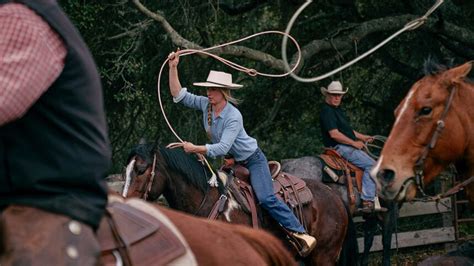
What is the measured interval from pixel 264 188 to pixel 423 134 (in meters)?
3.16

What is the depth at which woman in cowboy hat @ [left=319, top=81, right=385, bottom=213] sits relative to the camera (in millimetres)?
13336

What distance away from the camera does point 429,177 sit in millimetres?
7695

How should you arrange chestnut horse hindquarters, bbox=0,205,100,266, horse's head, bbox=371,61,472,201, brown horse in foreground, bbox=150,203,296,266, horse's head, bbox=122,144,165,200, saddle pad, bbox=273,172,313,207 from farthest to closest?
saddle pad, bbox=273,172,313,207
horse's head, bbox=122,144,165,200
horse's head, bbox=371,61,472,201
brown horse in foreground, bbox=150,203,296,266
chestnut horse hindquarters, bbox=0,205,100,266

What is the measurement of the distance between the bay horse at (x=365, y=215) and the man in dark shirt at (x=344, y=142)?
165 millimetres

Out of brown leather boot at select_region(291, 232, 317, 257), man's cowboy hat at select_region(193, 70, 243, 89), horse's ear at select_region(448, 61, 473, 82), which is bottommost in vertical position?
brown leather boot at select_region(291, 232, 317, 257)

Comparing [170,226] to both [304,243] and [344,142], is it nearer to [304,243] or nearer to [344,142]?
[304,243]

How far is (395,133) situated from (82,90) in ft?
14.8

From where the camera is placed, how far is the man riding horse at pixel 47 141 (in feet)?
10.6

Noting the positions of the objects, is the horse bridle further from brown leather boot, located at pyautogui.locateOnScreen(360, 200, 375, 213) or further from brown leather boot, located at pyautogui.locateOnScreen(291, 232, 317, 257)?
brown leather boot, located at pyautogui.locateOnScreen(360, 200, 375, 213)

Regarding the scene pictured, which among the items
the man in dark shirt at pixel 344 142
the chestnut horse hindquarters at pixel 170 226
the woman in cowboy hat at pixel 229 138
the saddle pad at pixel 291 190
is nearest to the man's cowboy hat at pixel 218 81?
the woman in cowboy hat at pixel 229 138

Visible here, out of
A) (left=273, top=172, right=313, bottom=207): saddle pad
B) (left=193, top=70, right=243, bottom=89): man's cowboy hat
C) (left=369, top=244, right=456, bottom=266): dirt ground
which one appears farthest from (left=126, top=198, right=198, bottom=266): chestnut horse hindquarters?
(left=369, top=244, right=456, bottom=266): dirt ground

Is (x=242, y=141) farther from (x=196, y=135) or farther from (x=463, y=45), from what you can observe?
(x=463, y=45)

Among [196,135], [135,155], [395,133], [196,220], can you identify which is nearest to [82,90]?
[196,220]

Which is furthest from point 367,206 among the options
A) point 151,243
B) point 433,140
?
point 151,243
